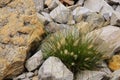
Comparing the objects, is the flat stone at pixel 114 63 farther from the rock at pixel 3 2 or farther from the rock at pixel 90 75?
the rock at pixel 3 2

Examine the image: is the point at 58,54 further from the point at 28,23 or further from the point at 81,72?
the point at 28,23

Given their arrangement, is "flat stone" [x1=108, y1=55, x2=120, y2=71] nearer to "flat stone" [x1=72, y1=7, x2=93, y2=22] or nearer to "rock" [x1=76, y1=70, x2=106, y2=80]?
"rock" [x1=76, y1=70, x2=106, y2=80]

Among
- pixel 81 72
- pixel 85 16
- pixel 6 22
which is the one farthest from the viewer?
pixel 85 16

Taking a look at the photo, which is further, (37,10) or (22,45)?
(37,10)

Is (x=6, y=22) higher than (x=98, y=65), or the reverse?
(x=6, y=22)

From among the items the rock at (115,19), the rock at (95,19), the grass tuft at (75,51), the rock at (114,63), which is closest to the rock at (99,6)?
the rock at (95,19)

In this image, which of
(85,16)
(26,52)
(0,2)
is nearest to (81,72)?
(26,52)
